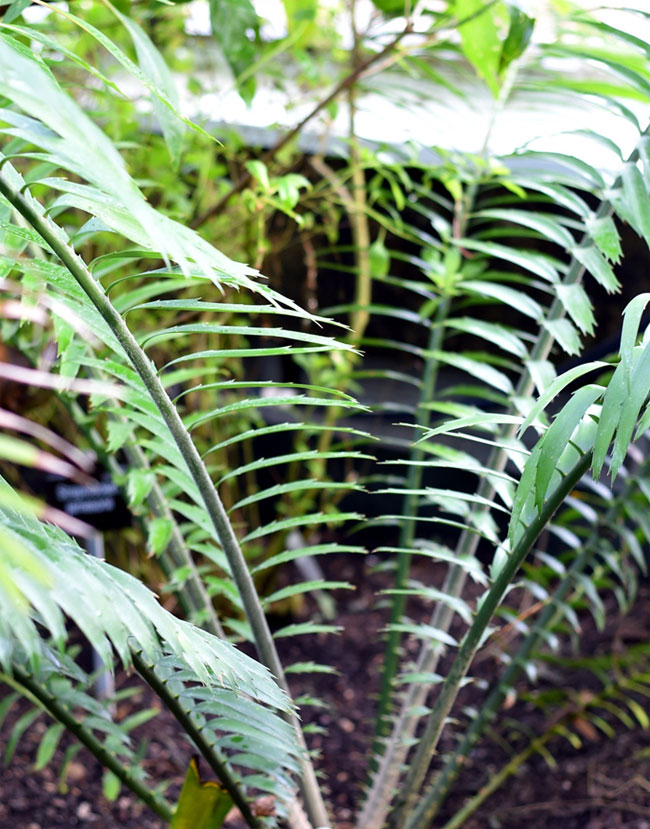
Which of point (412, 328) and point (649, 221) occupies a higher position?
point (649, 221)

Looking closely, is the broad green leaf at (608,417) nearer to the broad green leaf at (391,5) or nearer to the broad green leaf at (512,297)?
the broad green leaf at (512,297)

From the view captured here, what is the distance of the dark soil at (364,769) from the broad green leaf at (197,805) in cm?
36

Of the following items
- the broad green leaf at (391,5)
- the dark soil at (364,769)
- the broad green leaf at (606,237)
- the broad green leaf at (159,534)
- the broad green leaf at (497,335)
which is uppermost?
the broad green leaf at (391,5)

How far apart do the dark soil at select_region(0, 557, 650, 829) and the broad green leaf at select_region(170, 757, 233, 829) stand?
357 millimetres

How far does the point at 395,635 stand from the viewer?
958mm

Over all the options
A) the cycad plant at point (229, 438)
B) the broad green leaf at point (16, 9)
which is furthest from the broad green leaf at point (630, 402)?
the broad green leaf at point (16, 9)

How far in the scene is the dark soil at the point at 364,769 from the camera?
0.98m

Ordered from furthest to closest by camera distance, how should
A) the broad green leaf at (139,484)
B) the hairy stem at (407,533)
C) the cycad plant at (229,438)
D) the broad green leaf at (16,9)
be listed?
1. the hairy stem at (407,533)
2. the broad green leaf at (139,484)
3. the broad green leaf at (16,9)
4. the cycad plant at (229,438)

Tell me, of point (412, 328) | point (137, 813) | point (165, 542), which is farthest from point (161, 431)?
point (412, 328)

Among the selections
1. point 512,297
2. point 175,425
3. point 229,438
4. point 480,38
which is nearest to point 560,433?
point 175,425

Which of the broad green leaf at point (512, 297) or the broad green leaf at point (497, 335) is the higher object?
the broad green leaf at point (512, 297)

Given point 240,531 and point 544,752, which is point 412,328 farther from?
point 544,752

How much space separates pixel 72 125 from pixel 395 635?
79cm

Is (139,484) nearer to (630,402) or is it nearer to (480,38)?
(630,402)
